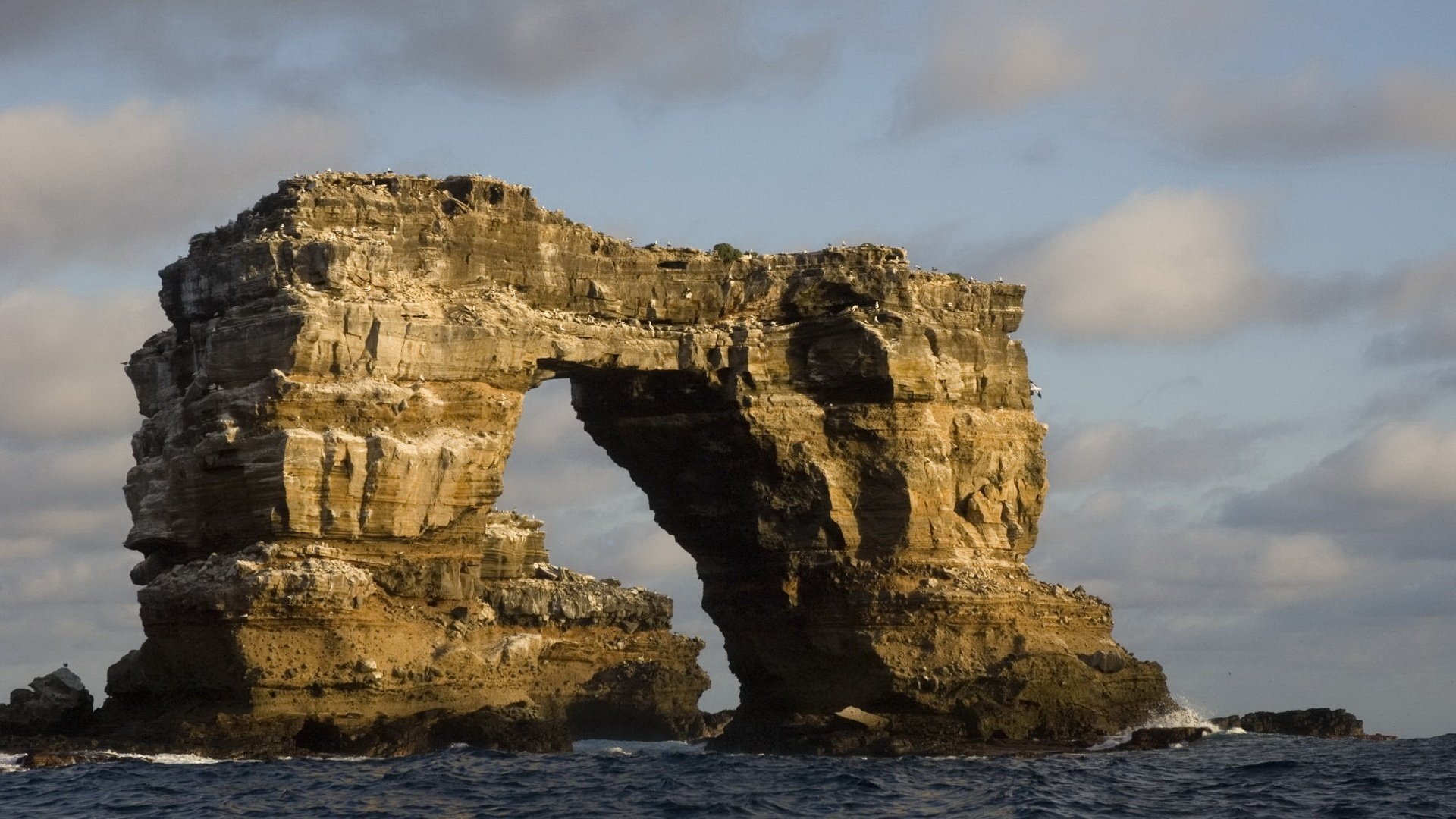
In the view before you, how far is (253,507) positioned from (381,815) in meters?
13.7

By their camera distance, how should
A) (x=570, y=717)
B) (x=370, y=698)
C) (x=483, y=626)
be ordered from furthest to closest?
(x=570, y=717)
(x=483, y=626)
(x=370, y=698)

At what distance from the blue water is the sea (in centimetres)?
7

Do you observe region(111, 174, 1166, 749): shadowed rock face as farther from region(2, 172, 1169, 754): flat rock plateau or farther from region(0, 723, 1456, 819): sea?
region(0, 723, 1456, 819): sea

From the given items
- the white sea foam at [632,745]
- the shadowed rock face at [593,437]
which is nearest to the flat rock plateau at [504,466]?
the shadowed rock face at [593,437]

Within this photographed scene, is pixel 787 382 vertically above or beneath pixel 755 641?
above

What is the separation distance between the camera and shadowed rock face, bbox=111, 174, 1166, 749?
176 ft

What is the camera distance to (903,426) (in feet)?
203

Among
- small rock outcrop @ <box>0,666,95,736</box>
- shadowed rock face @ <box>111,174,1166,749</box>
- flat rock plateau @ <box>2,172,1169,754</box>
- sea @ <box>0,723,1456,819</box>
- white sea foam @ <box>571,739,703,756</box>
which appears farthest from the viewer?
white sea foam @ <box>571,739,703,756</box>

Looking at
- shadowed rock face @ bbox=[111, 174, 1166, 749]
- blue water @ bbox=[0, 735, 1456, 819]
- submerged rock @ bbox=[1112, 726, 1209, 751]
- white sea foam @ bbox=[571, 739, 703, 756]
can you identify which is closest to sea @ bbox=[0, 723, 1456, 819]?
blue water @ bbox=[0, 735, 1456, 819]

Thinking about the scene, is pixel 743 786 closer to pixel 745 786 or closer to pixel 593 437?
pixel 745 786

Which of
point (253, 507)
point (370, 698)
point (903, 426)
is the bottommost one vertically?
point (370, 698)

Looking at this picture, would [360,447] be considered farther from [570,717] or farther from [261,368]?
[570,717]

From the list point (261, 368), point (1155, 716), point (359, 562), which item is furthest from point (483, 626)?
point (1155, 716)

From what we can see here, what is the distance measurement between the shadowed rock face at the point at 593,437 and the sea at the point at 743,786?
3.29m
